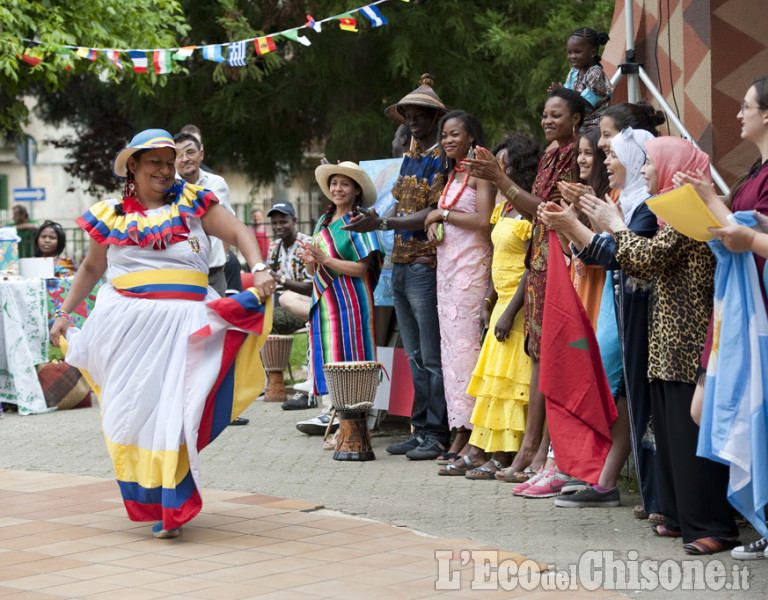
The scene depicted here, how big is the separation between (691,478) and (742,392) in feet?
1.90

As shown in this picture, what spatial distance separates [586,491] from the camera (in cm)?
638

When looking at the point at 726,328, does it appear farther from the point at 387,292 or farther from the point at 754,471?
the point at 387,292

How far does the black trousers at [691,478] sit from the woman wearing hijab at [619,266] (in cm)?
40

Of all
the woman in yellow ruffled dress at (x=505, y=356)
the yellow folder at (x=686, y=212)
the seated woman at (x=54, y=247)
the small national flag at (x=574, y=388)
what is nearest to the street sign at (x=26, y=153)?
the seated woman at (x=54, y=247)

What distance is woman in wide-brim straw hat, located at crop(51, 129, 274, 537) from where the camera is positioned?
5789 mm

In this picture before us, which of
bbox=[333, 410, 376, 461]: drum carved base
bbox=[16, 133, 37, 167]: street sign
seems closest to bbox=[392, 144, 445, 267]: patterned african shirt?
bbox=[333, 410, 376, 461]: drum carved base

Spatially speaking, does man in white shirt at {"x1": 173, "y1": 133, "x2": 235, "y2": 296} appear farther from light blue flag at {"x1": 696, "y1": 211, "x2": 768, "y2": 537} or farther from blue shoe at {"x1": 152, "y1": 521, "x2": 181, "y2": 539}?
light blue flag at {"x1": 696, "y1": 211, "x2": 768, "y2": 537}

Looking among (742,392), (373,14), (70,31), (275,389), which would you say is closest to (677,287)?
(742,392)

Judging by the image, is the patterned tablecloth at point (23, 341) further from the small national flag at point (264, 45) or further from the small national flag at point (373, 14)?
the small national flag at point (373, 14)

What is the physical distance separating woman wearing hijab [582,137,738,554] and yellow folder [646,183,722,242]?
267mm

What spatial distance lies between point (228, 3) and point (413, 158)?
1115 centimetres

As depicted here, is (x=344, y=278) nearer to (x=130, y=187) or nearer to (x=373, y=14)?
(x=130, y=187)

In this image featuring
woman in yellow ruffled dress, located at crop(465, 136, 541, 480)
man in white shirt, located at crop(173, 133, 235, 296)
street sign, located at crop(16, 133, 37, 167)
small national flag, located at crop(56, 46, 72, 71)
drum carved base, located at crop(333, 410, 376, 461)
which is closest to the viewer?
woman in yellow ruffled dress, located at crop(465, 136, 541, 480)

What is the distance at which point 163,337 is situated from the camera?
5.88 meters
